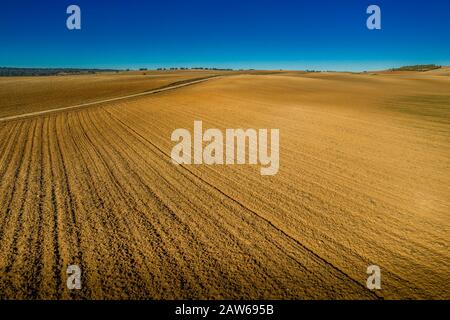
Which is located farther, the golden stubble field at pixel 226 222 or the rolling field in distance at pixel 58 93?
the rolling field in distance at pixel 58 93

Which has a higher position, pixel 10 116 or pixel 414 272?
pixel 10 116

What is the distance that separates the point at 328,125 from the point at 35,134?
13.6 meters

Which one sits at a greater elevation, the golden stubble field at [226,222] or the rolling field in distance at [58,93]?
the rolling field in distance at [58,93]

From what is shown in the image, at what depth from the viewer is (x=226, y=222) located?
532 cm

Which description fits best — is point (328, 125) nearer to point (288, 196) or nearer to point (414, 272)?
point (288, 196)

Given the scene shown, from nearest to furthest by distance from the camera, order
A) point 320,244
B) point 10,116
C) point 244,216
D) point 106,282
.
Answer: point 106,282 < point 320,244 < point 244,216 < point 10,116

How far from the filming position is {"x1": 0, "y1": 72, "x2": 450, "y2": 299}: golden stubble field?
388 centimetres

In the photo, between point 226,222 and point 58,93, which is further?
point 58,93

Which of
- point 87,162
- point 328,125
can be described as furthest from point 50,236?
point 328,125

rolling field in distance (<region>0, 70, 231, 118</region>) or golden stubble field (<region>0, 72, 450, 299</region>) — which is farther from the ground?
rolling field in distance (<region>0, 70, 231, 118</region>)

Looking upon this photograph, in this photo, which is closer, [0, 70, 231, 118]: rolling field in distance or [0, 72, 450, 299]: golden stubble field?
[0, 72, 450, 299]: golden stubble field

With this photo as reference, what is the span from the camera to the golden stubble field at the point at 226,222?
12.7ft

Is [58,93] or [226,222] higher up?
[58,93]

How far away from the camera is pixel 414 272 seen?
13.2ft
